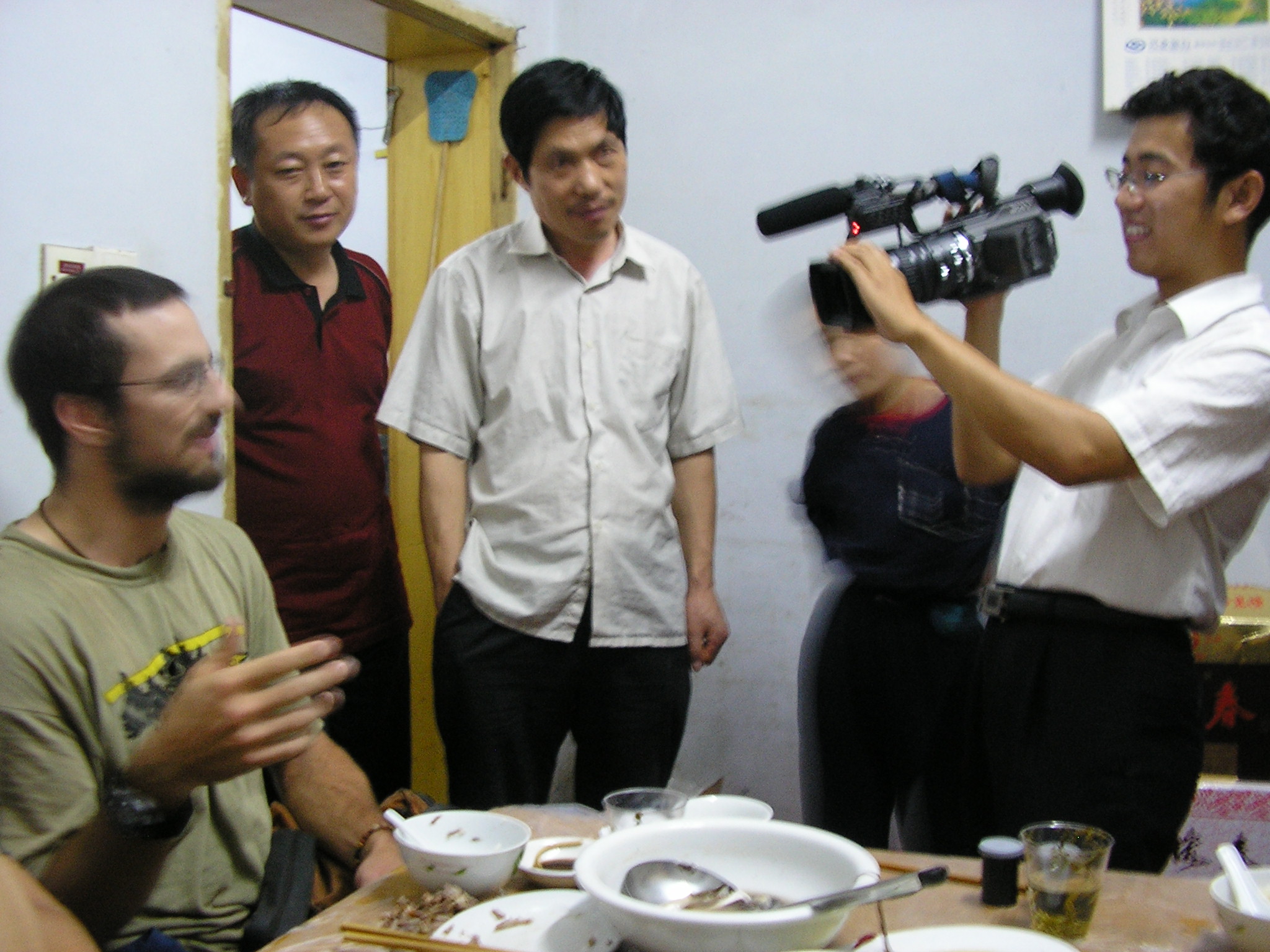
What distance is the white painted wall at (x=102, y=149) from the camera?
1552 millimetres

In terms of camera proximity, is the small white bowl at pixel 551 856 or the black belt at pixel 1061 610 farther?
the black belt at pixel 1061 610

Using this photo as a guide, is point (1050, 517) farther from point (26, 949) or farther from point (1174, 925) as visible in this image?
point (26, 949)

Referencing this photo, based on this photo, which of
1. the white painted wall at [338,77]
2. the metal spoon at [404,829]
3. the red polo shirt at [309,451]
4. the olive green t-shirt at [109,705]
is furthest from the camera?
the white painted wall at [338,77]

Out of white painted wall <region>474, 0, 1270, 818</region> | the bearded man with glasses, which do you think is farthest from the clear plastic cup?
white painted wall <region>474, 0, 1270, 818</region>

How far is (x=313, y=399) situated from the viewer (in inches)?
82.6

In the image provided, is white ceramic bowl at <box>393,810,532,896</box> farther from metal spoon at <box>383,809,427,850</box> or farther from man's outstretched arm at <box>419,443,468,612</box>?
man's outstretched arm at <box>419,443,468,612</box>

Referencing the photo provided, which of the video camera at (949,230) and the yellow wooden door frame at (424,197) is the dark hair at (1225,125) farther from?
the yellow wooden door frame at (424,197)

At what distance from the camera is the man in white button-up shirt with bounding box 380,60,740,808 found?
1.87 metres

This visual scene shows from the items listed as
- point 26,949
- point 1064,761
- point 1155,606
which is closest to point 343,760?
point 26,949

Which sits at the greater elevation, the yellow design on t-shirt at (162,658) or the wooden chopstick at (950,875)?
the yellow design on t-shirt at (162,658)

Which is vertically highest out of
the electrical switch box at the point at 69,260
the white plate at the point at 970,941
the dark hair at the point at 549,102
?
the dark hair at the point at 549,102

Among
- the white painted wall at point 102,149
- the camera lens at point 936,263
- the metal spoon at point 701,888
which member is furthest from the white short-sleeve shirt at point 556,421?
the metal spoon at point 701,888

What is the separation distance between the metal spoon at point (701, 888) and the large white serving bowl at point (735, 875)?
18 mm

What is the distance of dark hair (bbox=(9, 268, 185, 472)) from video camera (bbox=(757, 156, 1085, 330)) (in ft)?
2.82
